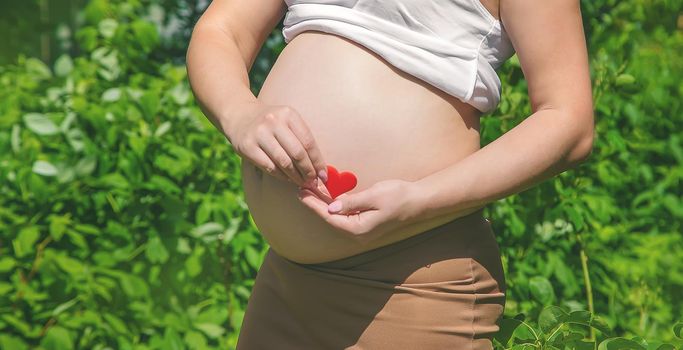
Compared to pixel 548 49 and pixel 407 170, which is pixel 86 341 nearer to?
pixel 407 170

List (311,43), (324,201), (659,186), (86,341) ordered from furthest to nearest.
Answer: (659,186) < (86,341) < (311,43) < (324,201)

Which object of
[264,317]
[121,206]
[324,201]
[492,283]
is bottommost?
[121,206]

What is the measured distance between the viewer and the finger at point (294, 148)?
142cm

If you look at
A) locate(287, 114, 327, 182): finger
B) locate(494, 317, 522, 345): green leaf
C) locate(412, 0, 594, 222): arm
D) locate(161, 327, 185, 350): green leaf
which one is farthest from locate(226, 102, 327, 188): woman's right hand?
locate(161, 327, 185, 350): green leaf

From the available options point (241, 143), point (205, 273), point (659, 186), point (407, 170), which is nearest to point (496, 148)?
point (407, 170)

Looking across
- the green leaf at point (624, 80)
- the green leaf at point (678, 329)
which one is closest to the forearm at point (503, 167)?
the green leaf at point (678, 329)

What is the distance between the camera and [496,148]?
1.49 meters

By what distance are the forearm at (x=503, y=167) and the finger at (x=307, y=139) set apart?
0.49 feet

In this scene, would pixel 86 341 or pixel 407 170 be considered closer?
pixel 407 170

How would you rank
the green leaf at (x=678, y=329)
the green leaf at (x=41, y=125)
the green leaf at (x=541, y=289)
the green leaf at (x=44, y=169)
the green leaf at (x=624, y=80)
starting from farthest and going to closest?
the green leaf at (x=41, y=125) → the green leaf at (x=44, y=169) → the green leaf at (x=624, y=80) → the green leaf at (x=541, y=289) → the green leaf at (x=678, y=329)

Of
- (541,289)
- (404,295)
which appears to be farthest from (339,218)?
(541,289)

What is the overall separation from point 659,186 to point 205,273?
1.95 meters

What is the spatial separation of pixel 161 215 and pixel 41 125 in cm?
50

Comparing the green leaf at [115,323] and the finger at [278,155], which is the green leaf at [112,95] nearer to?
the green leaf at [115,323]
